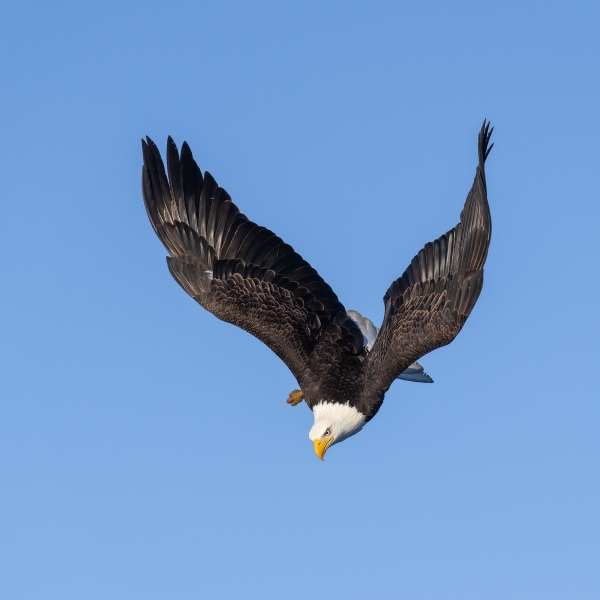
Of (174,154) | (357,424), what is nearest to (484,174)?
(357,424)

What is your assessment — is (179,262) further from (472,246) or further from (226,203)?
(472,246)

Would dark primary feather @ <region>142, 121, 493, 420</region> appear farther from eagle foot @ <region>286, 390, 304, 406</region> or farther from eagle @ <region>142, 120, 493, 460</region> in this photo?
eagle foot @ <region>286, 390, 304, 406</region>

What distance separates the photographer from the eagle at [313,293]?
16.3 m

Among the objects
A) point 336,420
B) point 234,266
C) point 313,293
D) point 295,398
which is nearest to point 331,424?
point 336,420

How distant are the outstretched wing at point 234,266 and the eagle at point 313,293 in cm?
1

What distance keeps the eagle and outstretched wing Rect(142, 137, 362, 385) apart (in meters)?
0.01

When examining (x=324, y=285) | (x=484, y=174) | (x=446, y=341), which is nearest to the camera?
(x=484, y=174)

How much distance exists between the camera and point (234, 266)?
1784 cm

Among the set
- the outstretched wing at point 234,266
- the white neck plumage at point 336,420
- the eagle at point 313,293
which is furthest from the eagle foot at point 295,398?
the white neck plumage at point 336,420

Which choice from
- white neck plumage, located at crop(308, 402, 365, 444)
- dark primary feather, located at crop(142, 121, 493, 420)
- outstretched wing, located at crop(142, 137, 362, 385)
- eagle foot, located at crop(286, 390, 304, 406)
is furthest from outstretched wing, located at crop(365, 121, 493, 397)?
eagle foot, located at crop(286, 390, 304, 406)

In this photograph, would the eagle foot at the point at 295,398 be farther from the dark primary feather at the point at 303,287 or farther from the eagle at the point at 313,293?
the dark primary feather at the point at 303,287

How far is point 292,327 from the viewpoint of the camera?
57.1 feet

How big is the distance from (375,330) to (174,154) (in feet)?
10.5

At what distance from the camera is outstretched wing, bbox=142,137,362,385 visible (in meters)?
17.4
